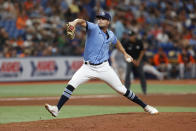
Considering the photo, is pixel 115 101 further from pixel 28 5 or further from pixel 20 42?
pixel 28 5

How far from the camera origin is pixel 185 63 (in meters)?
24.8

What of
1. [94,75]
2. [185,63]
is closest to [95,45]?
[94,75]

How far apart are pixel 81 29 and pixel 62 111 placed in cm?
1268

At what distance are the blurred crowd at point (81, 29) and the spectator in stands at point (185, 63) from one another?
340 mm

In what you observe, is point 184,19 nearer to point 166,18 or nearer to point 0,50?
point 166,18

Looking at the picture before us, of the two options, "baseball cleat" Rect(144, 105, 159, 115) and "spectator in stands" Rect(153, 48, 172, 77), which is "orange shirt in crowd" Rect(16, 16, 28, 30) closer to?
"spectator in stands" Rect(153, 48, 172, 77)

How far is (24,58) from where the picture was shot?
2216 centimetres

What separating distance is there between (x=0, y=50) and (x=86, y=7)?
19.5ft

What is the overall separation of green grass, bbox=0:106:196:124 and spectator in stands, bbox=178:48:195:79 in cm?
1238

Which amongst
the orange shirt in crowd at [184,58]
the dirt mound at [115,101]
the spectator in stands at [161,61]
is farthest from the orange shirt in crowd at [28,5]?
the dirt mound at [115,101]

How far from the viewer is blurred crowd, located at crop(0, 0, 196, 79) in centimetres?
2238

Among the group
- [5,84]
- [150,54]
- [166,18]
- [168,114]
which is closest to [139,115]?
[168,114]

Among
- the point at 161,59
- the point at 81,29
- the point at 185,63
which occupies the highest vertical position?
the point at 81,29

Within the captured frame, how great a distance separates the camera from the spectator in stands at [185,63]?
80.8 feet
